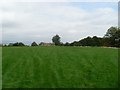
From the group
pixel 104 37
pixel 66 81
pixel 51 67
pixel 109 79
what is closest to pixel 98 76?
pixel 109 79

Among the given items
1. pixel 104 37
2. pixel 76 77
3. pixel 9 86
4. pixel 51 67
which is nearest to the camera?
pixel 9 86

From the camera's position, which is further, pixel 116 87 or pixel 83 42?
pixel 83 42

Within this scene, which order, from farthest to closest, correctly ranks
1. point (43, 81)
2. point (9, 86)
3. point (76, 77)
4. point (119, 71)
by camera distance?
point (119, 71), point (76, 77), point (43, 81), point (9, 86)

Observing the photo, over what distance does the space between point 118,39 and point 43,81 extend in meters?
91.8

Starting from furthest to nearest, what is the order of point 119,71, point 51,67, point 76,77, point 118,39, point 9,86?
point 118,39 → point 51,67 → point 119,71 → point 76,77 → point 9,86

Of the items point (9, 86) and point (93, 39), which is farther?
point (93, 39)

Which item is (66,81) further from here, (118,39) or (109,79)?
(118,39)

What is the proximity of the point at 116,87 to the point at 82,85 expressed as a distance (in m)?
1.62

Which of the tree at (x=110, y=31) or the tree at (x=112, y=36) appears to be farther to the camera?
the tree at (x=110, y=31)

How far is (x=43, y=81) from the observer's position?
17.0 metres

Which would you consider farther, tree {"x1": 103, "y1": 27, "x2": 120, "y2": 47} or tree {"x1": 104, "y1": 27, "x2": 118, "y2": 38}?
tree {"x1": 104, "y1": 27, "x2": 118, "y2": 38}

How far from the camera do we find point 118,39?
10662cm

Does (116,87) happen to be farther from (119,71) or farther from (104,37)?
(104,37)

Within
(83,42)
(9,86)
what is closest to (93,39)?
(83,42)
